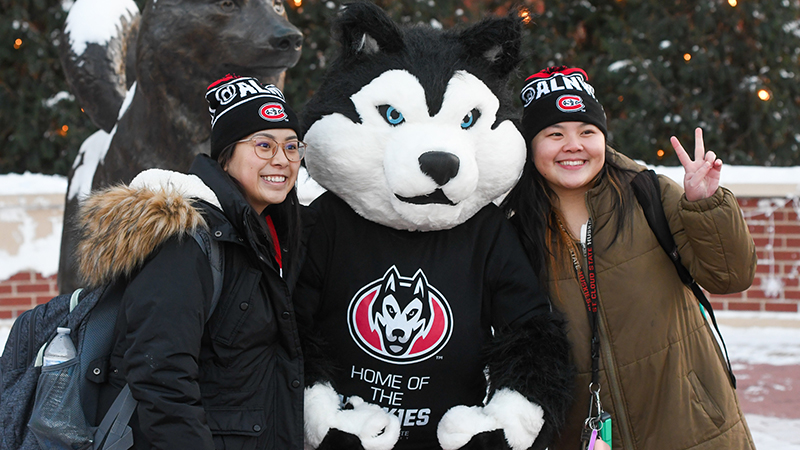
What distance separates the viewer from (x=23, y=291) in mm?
6188

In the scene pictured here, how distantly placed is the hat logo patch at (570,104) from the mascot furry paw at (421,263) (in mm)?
162

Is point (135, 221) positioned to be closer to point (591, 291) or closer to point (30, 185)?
point (591, 291)

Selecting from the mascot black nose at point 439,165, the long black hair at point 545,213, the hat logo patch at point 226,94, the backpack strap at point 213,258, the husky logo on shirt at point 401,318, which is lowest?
the husky logo on shirt at point 401,318

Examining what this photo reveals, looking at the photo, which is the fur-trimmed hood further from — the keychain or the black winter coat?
the keychain

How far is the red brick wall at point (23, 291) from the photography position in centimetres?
614

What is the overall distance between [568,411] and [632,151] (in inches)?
296

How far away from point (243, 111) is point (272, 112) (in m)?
0.08

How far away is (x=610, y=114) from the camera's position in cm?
986

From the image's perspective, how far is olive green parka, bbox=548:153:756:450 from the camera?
2160mm

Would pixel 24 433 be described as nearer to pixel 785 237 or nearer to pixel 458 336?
pixel 458 336

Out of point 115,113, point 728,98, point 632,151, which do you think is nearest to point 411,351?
point 115,113

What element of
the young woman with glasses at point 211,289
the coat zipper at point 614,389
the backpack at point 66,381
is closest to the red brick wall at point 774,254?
the coat zipper at point 614,389

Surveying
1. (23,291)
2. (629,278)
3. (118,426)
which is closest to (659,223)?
(629,278)

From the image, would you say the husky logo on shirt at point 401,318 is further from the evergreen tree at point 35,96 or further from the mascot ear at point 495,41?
the evergreen tree at point 35,96
